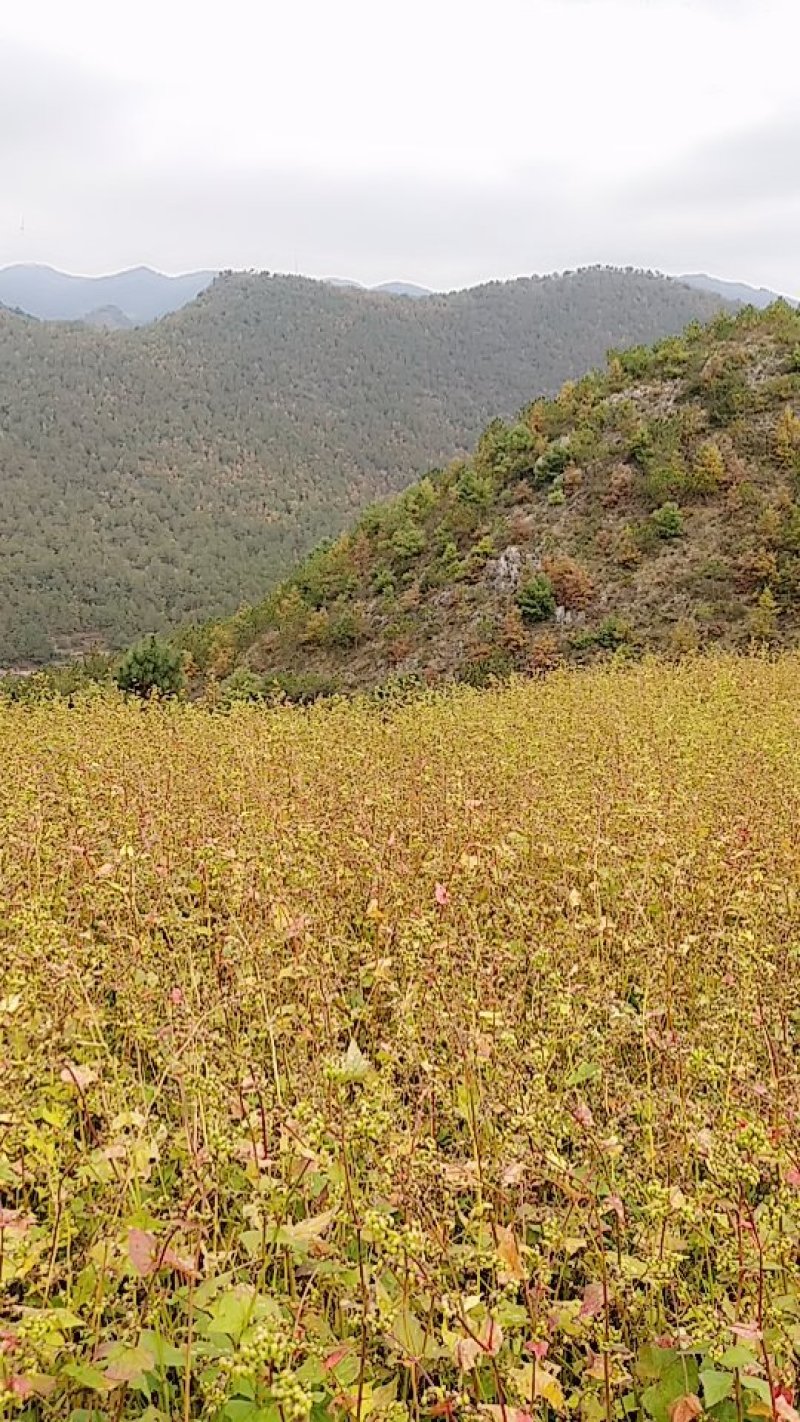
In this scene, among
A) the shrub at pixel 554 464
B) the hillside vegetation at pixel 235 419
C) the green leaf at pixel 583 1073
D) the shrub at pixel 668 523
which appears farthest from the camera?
the hillside vegetation at pixel 235 419

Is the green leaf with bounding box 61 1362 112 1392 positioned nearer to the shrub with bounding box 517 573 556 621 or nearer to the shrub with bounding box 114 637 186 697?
the shrub with bounding box 114 637 186 697

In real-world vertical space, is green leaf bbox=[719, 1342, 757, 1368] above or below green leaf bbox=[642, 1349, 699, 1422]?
above

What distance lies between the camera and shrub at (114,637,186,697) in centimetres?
1585

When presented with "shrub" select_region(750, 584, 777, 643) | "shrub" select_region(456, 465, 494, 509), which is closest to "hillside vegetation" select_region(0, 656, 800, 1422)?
"shrub" select_region(750, 584, 777, 643)

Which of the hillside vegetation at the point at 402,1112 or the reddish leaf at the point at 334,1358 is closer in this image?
the reddish leaf at the point at 334,1358

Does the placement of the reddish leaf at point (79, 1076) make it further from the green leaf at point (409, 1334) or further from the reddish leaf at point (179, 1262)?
the green leaf at point (409, 1334)

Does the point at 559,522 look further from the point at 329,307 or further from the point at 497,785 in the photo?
the point at 329,307

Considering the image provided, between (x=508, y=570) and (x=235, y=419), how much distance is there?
66.8m

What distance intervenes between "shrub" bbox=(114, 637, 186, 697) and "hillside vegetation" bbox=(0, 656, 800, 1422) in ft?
36.1

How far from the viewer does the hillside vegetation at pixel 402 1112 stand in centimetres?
173

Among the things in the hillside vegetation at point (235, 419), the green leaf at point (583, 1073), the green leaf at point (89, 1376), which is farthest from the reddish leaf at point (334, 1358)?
the hillside vegetation at point (235, 419)

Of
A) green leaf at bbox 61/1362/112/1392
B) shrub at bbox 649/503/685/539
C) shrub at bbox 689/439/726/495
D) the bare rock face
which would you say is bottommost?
the bare rock face

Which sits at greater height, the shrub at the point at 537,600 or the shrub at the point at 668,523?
the shrub at the point at 668,523

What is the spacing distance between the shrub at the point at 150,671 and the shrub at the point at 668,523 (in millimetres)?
8569
